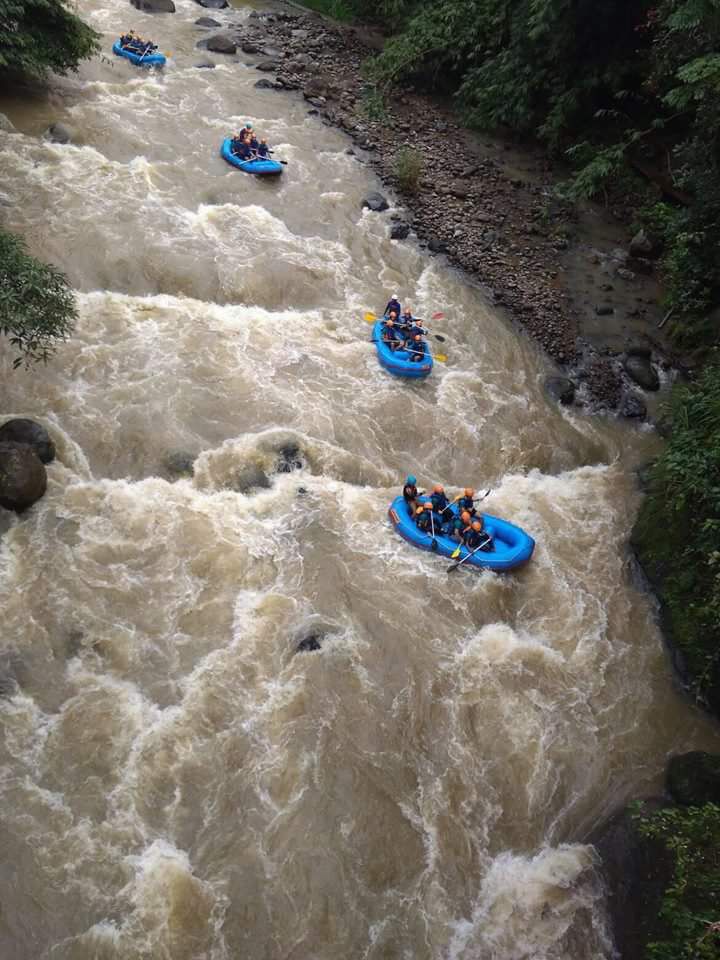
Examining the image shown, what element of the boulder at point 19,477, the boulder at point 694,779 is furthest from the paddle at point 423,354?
the boulder at point 694,779

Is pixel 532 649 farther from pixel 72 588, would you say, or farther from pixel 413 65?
pixel 413 65

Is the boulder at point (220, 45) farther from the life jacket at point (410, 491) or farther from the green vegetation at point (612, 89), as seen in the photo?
the life jacket at point (410, 491)

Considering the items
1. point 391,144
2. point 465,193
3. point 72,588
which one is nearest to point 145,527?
point 72,588

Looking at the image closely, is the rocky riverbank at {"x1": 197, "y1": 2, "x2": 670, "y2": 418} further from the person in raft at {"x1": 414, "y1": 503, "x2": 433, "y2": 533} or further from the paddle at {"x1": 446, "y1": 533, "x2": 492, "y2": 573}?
the person in raft at {"x1": 414, "y1": 503, "x2": 433, "y2": 533}

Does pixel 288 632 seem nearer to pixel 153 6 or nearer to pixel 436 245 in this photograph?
pixel 436 245

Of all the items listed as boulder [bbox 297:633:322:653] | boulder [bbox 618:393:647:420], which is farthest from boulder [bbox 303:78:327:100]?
boulder [bbox 297:633:322:653]
